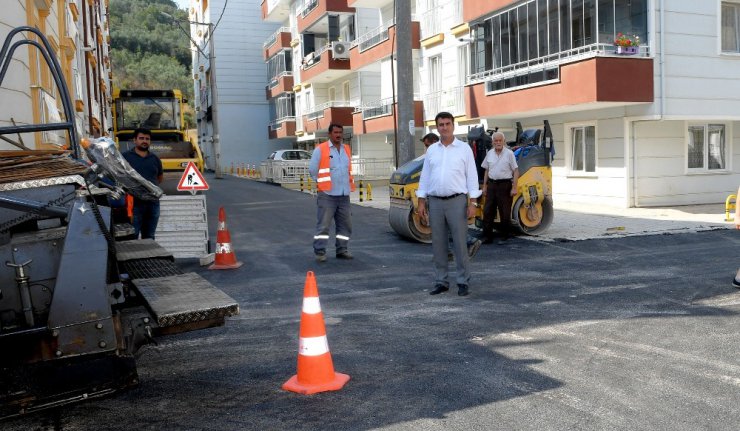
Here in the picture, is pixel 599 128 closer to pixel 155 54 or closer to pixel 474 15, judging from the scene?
pixel 474 15

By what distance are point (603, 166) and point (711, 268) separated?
9.58 m

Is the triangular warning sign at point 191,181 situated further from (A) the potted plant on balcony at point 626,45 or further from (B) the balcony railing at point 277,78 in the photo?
(B) the balcony railing at point 277,78

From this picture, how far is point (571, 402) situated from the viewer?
14.1 ft

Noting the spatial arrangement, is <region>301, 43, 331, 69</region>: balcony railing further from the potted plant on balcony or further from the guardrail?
the potted plant on balcony

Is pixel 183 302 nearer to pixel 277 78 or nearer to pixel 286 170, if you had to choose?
pixel 286 170

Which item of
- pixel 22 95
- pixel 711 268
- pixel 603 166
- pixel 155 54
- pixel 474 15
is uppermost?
pixel 155 54

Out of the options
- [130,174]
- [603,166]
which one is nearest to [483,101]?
[603,166]

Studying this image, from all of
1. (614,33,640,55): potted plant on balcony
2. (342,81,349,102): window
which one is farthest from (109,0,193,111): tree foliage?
(614,33,640,55): potted plant on balcony

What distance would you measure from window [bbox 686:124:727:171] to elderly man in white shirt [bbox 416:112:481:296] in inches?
494

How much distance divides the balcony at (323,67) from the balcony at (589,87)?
15998 mm

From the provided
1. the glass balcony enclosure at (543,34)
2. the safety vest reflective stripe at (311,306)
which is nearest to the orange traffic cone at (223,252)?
the safety vest reflective stripe at (311,306)

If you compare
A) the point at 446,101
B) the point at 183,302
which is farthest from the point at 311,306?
the point at 446,101

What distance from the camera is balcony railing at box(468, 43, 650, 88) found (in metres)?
16.2

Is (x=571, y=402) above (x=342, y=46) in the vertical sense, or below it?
below
